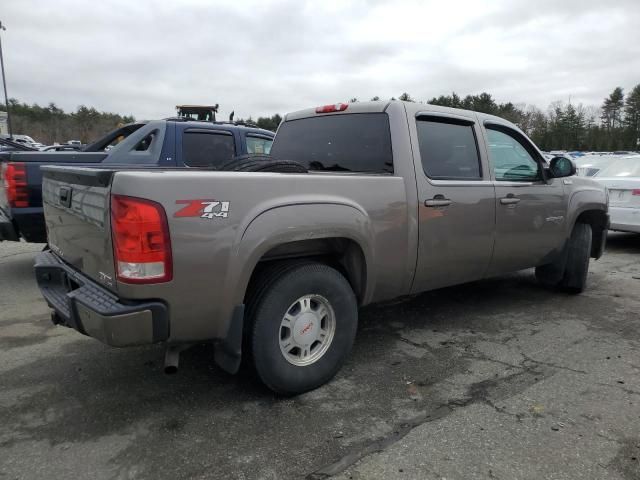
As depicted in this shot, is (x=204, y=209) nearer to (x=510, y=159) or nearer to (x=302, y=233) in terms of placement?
(x=302, y=233)

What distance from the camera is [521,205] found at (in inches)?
176

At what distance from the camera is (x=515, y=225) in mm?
4445

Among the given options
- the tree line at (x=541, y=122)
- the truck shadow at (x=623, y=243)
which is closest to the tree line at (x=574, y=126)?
the tree line at (x=541, y=122)

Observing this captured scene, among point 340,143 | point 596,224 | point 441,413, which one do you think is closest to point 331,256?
point 340,143

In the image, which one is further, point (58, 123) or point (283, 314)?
point (58, 123)

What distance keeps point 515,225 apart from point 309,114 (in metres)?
2.10

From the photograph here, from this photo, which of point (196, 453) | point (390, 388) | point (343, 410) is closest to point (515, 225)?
point (390, 388)

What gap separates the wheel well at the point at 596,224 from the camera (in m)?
5.44

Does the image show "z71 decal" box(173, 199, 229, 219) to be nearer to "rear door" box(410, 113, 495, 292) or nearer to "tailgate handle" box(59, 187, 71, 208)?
"tailgate handle" box(59, 187, 71, 208)

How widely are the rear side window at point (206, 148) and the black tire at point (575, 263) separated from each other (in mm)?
4227

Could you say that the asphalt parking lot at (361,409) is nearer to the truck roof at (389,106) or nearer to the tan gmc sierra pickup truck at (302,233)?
the tan gmc sierra pickup truck at (302,233)

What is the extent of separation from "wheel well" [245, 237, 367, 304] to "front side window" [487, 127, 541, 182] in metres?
1.78

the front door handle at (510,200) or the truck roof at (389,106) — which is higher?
the truck roof at (389,106)

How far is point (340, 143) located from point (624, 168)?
7204 mm
